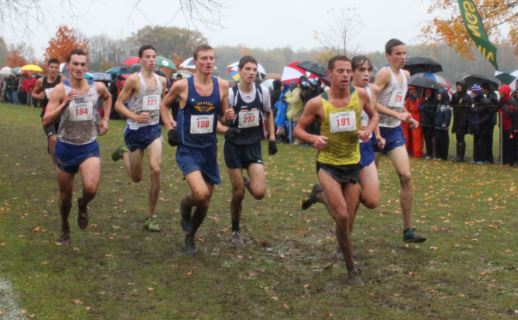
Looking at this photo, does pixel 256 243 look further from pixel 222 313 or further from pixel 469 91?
pixel 469 91

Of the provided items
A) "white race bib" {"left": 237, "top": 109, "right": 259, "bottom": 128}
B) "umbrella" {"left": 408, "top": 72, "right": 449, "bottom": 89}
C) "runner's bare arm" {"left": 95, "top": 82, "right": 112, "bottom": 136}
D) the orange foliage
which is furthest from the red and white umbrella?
the orange foliage

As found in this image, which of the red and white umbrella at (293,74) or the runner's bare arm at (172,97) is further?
the red and white umbrella at (293,74)

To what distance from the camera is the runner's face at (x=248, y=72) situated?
7.24m

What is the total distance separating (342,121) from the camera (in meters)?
6.13

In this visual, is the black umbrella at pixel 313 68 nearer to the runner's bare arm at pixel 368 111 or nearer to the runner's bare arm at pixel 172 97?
the runner's bare arm at pixel 172 97

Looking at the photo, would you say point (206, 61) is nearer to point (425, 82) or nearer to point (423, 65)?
point (425, 82)

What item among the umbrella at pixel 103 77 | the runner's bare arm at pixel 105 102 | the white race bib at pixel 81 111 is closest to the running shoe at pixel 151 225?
the runner's bare arm at pixel 105 102

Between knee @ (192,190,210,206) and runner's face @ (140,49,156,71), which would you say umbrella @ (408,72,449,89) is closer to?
runner's face @ (140,49,156,71)

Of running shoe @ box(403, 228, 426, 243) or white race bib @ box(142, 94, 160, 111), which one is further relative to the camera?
white race bib @ box(142, 94, 160, 111)

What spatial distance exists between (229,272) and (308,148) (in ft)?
39.2

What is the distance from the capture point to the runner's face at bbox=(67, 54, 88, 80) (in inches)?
279

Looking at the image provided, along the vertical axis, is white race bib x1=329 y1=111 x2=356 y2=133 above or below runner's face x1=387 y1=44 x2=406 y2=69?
below

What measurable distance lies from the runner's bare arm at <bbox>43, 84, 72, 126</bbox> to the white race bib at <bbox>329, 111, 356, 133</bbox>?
2634 mm

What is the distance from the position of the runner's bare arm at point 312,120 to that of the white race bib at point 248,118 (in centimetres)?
111
